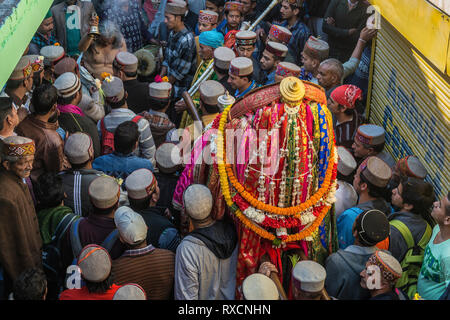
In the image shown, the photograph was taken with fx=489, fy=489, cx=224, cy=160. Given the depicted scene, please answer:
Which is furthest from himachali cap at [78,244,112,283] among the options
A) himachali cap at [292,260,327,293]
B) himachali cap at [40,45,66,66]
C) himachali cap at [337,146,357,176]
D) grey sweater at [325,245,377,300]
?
himachali cap at [40,45,66,66]

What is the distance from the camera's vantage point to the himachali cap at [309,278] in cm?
263

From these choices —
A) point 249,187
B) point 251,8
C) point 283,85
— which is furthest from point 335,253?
point 251,8

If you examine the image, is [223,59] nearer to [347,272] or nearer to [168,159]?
[168,159]

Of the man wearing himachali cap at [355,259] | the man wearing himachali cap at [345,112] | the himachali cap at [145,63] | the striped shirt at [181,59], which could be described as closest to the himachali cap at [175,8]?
the striped shirt at [181,59]

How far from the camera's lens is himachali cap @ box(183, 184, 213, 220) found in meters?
2.96

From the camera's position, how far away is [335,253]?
3232mm

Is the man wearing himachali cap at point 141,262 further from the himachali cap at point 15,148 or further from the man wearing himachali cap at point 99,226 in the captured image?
the himachali cap at point 15,148

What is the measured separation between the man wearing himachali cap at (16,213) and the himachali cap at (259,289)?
5.57 feet

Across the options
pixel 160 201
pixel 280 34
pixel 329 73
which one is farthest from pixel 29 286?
pixel 280 34

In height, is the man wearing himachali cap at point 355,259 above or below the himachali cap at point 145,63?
above

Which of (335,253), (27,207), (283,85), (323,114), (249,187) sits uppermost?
(283,85)

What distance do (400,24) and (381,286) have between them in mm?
2532

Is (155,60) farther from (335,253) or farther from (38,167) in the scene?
(335,253)

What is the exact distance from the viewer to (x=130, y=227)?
3.11 meters
